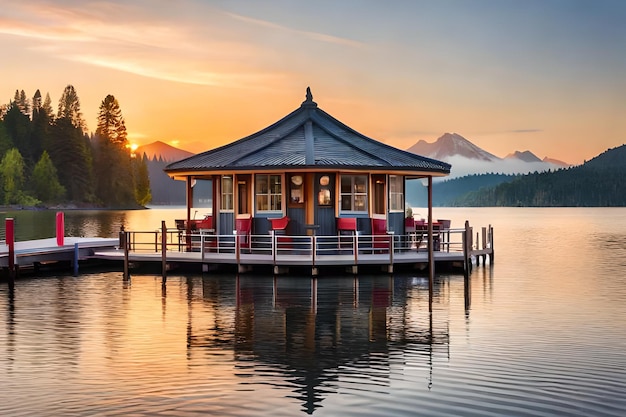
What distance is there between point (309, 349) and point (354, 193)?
48.5 ft

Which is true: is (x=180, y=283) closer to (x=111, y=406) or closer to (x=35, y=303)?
(x=35, y=303)

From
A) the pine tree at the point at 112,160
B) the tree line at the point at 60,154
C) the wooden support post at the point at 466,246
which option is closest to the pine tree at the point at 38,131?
the tree line at the point at 60,154

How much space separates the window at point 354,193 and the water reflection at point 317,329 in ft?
12.3

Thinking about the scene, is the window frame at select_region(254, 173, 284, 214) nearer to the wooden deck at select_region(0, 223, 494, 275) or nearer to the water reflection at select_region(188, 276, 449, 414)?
the wooden deck at select_region(0, 223, 494, 275)

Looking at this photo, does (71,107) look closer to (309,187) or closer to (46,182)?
(46,182)

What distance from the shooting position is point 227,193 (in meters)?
32.4

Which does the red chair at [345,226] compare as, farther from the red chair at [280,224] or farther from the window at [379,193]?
the red chair at [280,224]

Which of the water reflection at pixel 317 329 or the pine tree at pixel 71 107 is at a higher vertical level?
the pine tree at pixel 71 107

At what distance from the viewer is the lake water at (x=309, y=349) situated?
12.6 meters

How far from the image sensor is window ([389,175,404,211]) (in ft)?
106

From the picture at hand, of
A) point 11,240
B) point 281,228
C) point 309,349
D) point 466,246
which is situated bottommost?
point 309,349

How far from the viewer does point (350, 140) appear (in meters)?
33.9

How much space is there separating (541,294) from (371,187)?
300 inches

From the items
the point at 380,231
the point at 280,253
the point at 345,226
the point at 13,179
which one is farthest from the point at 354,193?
the point at 13,179
